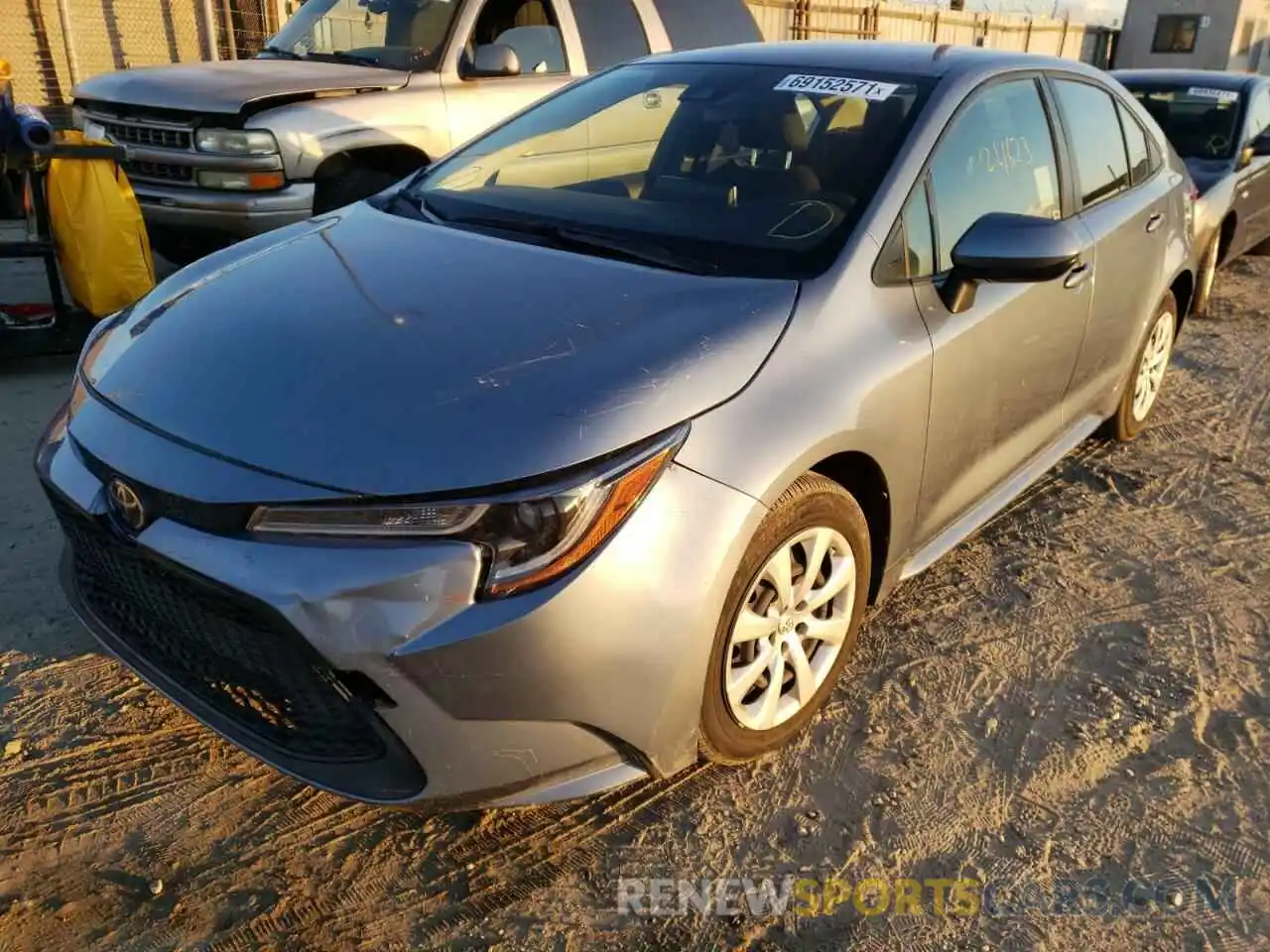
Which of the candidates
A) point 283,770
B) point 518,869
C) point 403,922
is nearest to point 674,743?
point 518,869

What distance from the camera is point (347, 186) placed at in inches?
229

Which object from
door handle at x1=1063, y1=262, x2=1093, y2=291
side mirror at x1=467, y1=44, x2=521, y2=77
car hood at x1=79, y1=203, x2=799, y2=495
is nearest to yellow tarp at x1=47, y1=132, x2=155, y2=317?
side mirror at x1=467, y1=44, x2=521, y2=77

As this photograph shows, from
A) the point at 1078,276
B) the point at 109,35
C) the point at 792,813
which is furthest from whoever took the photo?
the point at 109,35

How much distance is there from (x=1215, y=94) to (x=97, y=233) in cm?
762

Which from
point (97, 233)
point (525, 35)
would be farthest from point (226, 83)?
point (525, 35)

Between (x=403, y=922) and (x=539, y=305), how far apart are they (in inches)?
55.2

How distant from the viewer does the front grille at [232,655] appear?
1.97 metres

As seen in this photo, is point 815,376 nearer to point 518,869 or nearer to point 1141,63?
point 518,869

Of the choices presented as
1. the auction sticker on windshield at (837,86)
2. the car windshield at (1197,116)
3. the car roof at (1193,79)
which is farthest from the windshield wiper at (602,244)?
the car roof at (1193,79)

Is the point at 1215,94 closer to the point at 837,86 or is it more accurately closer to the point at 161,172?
the point at 837,86

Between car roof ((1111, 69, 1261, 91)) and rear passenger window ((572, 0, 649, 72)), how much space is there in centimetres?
376

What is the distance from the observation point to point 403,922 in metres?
2.12

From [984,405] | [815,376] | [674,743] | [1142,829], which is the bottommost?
[1142,829]

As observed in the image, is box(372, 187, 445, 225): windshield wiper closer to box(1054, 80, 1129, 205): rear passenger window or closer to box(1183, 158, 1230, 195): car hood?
box(1054, 80, 1129, 205): rear passenger window
